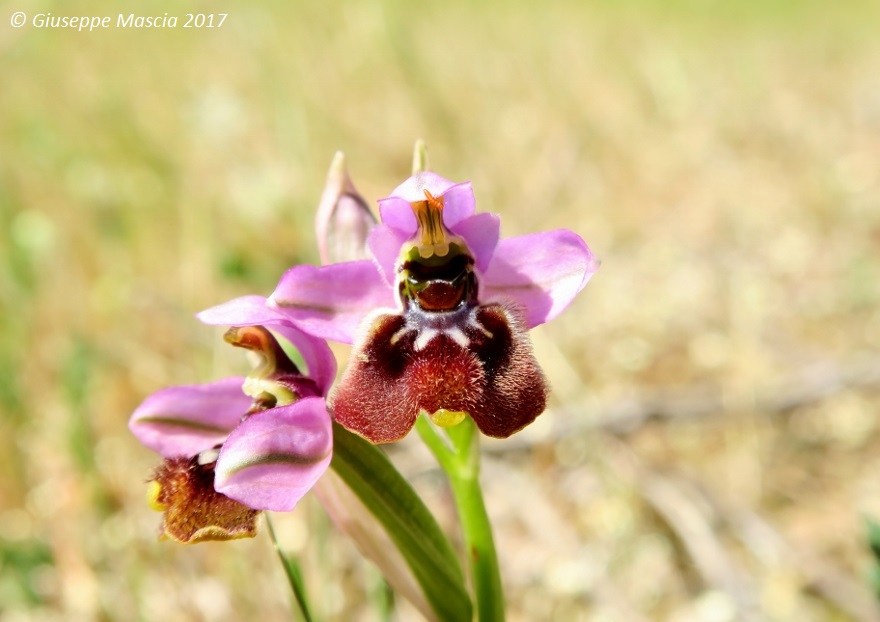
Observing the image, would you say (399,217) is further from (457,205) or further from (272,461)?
(272,461)

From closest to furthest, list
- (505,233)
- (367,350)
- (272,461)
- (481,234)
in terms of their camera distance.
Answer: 1. (272,461)
2. (367,350)
3. (481,234)
4. (505,233)

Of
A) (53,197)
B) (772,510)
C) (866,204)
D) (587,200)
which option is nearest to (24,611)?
(772,510)

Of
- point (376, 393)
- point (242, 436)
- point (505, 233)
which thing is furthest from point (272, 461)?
point (505, 233)

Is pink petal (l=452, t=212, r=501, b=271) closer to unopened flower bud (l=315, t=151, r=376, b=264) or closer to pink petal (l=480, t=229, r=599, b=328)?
pink petal (l=480, t=229, r=599, b=328)

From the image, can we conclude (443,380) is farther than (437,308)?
No

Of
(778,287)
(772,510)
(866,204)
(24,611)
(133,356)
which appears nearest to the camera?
(24,611)

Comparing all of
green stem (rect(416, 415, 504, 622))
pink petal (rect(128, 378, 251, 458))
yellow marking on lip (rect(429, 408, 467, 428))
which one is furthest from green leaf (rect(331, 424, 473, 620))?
pink petal (rect(128, 378, 251, 458))

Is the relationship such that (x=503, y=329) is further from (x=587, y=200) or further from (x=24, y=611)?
(x=587, y=200)
